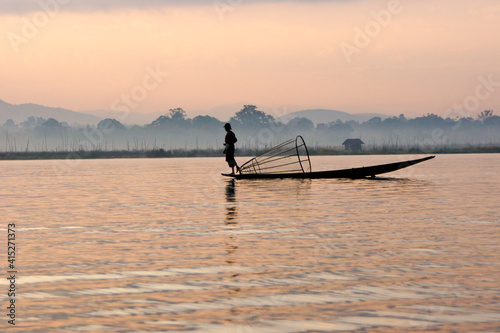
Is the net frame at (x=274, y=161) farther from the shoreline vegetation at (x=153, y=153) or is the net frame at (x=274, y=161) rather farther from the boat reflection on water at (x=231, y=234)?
the shoreline vegetation at (x=153, y=153)

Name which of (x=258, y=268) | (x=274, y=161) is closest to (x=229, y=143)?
(x=274, y=161)

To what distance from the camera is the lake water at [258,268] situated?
680cm

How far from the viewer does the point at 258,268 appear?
9.43 meters

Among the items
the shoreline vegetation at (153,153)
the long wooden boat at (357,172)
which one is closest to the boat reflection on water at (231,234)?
the long wooden boat at (357,172)

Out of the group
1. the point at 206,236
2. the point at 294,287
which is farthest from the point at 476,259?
the point at 206,236

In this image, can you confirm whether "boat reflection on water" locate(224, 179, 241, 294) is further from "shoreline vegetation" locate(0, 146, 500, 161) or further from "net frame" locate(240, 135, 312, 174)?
"shoreline vegetation" locate(0, 146, 500, 161)

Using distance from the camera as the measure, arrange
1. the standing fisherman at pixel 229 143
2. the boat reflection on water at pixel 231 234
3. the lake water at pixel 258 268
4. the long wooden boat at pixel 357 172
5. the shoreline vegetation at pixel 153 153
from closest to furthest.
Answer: the lake water at pixel 258 268, the boat reflection on water at pixel 231 234, the long wooden boat at pixel 357 172, the standing fisherman at pixel 229 143, the shoreline vegetation at pixel 153 153

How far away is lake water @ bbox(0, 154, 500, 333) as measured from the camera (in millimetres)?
6801

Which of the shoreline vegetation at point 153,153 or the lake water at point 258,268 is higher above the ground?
the shoreline vegetation at point 153,153

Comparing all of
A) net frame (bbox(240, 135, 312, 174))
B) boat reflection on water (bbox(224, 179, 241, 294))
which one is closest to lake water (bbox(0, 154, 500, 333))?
boat reflection on water (bbox(224, 179, 241, 294))

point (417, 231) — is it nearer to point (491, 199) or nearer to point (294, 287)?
point (294, 287)

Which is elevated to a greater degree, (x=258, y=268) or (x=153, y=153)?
(x=153, y=153)

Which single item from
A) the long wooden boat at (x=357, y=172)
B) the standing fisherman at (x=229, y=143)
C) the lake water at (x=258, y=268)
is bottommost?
the lake water at (x=258, y=268)

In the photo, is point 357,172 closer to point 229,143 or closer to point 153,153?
point 229,143
